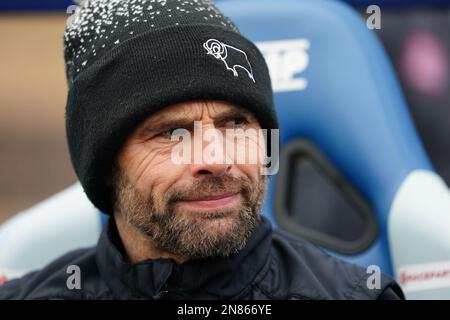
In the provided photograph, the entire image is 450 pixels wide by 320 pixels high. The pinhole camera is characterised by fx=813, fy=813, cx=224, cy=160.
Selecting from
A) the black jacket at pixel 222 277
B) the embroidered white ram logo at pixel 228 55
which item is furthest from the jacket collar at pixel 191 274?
the embroidered white ram logo at pixel 228 55

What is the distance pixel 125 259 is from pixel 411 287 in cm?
53

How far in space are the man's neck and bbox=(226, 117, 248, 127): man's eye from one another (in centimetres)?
22

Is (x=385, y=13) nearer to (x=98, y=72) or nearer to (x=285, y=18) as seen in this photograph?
(x=285, y=18)

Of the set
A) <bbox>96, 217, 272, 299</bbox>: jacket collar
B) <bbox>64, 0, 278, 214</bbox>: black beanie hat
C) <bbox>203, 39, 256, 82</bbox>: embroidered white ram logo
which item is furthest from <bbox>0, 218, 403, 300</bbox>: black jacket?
<bbox>203, 39, 256, 82</bbox>: embroidered white ram logo

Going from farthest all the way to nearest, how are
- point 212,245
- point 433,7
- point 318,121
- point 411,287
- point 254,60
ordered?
point 433,7 → point 318,121 → point 411,287 → point 254,60 → point 212,245

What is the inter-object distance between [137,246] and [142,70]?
0.95 ft

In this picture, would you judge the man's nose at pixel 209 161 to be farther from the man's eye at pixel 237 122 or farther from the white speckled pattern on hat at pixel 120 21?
the white speckled pattern on hat at pixel 120 21

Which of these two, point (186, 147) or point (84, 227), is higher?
point (186, 147)

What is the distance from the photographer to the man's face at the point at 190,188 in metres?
1.17

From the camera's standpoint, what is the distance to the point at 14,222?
1693 mm

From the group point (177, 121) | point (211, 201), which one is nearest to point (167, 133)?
point (177, 121)

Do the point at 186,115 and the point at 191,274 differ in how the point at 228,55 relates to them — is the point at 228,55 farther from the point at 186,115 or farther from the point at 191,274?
the point at 191,274

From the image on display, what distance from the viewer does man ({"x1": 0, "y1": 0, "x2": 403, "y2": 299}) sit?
1.19m

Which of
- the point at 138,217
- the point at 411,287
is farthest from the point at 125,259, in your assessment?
the point at 411,287
